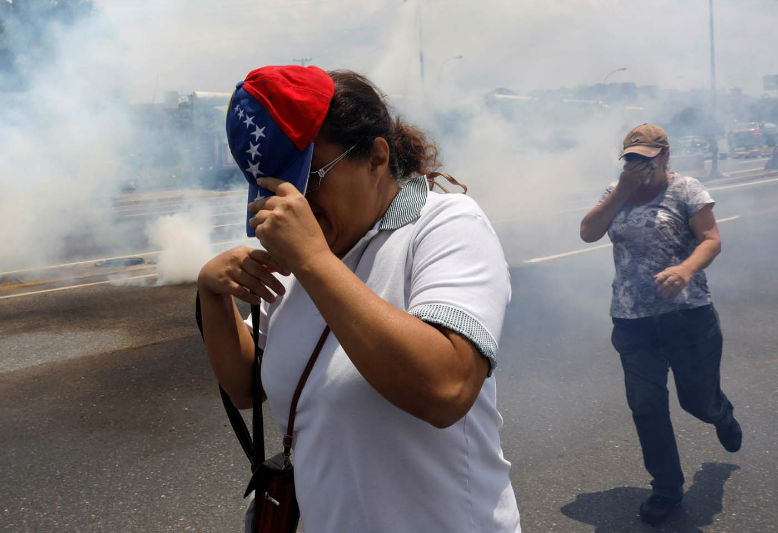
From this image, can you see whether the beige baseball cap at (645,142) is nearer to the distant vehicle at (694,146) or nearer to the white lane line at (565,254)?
the white lane line at (565,254)

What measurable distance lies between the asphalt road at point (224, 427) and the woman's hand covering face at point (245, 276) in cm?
231

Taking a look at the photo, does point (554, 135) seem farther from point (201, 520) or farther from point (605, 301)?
point (201, 520)

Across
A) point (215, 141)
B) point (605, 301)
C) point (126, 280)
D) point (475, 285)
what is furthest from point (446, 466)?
point (215, 141)

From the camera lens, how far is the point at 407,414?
1.23 m

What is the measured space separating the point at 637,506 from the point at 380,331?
285 cm

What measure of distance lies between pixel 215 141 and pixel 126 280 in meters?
7.93

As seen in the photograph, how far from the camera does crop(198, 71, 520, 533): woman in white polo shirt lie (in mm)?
1126

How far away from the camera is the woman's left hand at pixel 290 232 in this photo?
115cm

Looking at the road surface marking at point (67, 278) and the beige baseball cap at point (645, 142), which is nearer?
the beige baseball cap at point (645, 142)

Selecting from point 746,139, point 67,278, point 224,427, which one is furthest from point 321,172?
point 746,139

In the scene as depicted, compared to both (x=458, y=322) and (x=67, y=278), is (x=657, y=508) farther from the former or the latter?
(x=67, y=278)

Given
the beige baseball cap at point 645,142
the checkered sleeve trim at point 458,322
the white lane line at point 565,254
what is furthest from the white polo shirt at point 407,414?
the white lane line at point 565,254

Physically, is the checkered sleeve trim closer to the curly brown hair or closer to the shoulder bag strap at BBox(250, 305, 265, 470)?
the curly brown hair

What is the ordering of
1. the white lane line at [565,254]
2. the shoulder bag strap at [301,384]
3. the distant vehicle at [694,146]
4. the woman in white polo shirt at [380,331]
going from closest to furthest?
the woman in white polo shirt at [380,331] → the shoulder bag strap at [301,384] → the white lane line at [565,254] → the distant vehicle at [694,146]
